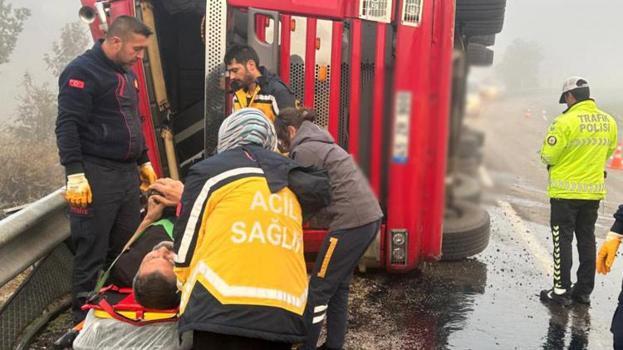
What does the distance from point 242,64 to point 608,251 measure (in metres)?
2.42

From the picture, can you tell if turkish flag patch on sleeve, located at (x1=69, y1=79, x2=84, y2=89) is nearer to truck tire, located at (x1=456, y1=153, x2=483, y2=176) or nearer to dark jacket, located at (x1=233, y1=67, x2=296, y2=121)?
dark jacket, located at (x1=233, y1=67, x2=296, y2=121)

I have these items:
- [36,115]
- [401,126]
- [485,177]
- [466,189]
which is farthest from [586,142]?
[36,115]

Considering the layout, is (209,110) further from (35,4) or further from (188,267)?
(35,4)

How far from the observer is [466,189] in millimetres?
3574

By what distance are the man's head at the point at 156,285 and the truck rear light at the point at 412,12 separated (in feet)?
8.05

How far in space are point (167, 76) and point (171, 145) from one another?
2.83ft

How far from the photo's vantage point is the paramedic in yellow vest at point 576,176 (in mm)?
4047

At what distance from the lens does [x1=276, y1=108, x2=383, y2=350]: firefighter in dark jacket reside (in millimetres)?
2875

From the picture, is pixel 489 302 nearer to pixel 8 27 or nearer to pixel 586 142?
pixel 586 142

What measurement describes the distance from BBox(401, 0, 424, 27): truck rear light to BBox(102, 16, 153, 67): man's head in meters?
1.73

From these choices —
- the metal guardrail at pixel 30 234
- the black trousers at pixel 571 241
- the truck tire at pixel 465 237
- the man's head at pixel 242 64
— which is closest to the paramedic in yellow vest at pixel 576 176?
the black trousers at pixel 571 241

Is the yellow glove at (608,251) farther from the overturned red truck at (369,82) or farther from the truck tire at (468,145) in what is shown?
the overturned red truck at (369,82)

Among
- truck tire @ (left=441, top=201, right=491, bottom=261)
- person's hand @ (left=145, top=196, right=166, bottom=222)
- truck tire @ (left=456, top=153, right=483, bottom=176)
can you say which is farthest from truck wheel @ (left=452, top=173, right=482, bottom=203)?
person's hand @ (left=145, top=196, right=166, bottom=222)

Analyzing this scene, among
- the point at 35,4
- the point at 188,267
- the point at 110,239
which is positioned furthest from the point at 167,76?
the point at 35,4
